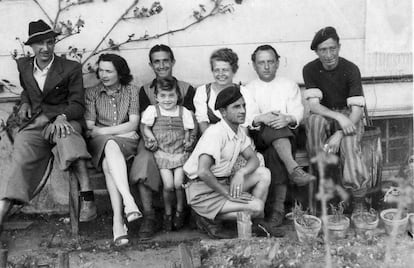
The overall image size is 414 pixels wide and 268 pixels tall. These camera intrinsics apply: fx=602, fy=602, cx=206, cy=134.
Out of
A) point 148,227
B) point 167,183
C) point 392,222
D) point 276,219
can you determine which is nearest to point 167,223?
point 148,227

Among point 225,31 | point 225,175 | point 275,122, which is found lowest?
point 225,175

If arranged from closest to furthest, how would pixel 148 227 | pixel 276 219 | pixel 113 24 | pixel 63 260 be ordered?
pixel 63 260, pixel 148 227, pixel 276 219, pixel 113 24

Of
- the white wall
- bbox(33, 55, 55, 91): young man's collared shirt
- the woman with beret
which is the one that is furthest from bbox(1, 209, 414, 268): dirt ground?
the white wall

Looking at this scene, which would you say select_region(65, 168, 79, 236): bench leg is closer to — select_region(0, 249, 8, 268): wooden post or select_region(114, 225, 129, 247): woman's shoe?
select_region(114, 225, 129, 247): woman's shoe

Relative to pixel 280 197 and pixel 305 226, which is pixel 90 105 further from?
pixel 305 226

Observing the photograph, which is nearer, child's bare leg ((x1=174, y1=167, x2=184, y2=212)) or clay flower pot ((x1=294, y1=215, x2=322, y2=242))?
clay flower pot ((x1=294, y1=215, x2=322, y2=242))

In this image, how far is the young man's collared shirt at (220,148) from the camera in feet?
15.1

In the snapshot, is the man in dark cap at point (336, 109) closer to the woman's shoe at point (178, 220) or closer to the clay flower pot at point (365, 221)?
the clay flower pot at point (365, 221)

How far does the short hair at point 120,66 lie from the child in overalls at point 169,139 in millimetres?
341

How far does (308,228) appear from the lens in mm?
4309

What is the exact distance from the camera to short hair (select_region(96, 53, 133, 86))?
5258 mm

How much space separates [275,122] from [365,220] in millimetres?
1091

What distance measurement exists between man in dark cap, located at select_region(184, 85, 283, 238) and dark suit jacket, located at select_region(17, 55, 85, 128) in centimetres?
113

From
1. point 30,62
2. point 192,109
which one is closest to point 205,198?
point 192,109
